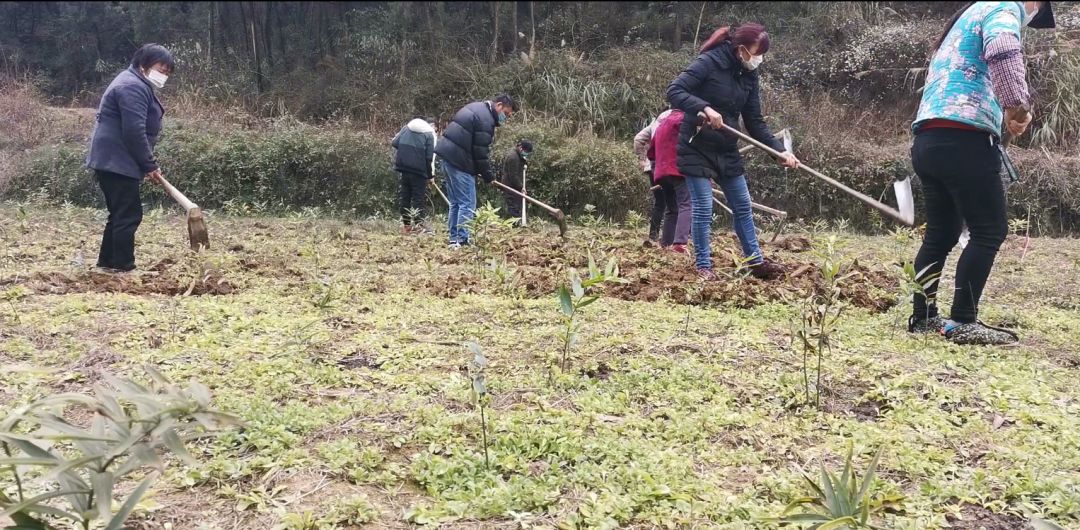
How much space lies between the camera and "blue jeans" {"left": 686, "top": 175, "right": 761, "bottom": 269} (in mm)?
4809

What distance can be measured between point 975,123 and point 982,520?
1.97m

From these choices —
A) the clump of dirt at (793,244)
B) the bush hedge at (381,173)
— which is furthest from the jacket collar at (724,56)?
the bush hedge at (381,173)

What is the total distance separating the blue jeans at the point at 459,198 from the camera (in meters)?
7.06

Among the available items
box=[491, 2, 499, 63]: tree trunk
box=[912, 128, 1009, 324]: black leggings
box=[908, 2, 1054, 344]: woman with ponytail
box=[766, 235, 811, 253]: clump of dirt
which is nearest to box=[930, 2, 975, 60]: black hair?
box=[908, 2, 1054, 344]: woman with ponytail

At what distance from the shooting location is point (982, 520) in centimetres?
189

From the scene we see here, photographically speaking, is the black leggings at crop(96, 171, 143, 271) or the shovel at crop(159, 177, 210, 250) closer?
the black leggings at crop(96, 171, 143, 271)

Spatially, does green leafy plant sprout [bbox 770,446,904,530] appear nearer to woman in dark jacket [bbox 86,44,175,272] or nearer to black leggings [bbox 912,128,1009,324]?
black leggings [bbox 912,128,1009,324]

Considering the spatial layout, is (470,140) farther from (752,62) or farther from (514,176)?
(752,62)

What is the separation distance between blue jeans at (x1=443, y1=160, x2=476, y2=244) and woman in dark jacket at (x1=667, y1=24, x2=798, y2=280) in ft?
9.10

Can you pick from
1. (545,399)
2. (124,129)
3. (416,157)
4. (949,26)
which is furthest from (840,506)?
(416,157)

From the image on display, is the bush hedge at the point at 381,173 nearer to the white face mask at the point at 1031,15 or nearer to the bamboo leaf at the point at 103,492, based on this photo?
the white face mask at the point at 1031,15

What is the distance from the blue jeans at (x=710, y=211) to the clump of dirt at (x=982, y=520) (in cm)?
296

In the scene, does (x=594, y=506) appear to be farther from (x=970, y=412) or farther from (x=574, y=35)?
(x=574, y=35)

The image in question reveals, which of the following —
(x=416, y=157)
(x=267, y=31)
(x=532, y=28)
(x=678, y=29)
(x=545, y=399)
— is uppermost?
(x=678, y=29)
